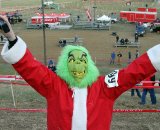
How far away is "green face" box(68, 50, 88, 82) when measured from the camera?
11.3 ft

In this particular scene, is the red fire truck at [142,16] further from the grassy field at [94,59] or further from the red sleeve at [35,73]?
the red sleeve at [35,73]

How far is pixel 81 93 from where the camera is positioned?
3428 millimetres

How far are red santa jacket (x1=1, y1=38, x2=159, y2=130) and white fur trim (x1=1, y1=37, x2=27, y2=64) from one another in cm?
8

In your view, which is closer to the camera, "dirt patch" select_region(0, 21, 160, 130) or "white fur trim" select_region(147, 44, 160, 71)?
"white fur trim" select_region(147, 44, 160, 71)

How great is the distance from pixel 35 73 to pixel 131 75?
858 mm

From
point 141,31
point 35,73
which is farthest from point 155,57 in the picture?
point 141,31

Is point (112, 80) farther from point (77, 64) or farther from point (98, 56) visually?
point (98, 56)

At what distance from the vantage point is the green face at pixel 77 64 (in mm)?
3454

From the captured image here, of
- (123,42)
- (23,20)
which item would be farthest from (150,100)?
(23,20)

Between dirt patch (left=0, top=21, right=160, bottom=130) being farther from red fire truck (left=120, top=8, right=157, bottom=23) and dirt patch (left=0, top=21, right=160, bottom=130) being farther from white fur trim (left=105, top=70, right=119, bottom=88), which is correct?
white fur trim (left=105, top=70, right=119, bottom=88)

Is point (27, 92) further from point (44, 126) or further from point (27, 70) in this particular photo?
point (27, 70)

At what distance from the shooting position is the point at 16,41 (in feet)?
10.5

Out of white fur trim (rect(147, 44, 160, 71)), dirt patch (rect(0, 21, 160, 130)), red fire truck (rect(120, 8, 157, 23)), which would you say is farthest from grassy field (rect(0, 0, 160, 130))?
white fur trim (rect(147, 44, 160, 71))

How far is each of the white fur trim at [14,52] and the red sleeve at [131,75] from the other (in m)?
0.85
